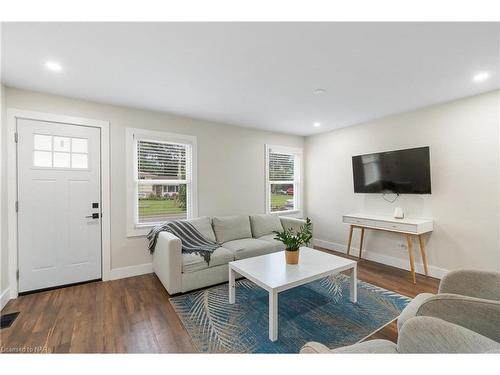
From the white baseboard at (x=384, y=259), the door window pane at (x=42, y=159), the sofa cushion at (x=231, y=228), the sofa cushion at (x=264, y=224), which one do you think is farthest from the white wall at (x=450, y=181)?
the door window pane at (x=42, y=159)

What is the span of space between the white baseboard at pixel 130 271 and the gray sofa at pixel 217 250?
16 centimetres

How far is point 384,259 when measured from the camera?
375cm

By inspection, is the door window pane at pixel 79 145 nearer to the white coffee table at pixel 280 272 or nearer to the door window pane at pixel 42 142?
the door window pane at pixel 42 142

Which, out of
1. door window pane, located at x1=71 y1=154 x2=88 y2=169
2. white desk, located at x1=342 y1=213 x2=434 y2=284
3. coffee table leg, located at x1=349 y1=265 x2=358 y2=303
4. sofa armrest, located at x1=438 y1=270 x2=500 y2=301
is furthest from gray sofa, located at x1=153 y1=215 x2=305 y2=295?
sofa armrest, located at x1=438 y1=270 x2=500 y2=301

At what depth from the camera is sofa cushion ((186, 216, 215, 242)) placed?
3.42 meters

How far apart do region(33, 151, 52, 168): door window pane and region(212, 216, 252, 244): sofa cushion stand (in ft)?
7.22

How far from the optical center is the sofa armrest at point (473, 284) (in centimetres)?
157

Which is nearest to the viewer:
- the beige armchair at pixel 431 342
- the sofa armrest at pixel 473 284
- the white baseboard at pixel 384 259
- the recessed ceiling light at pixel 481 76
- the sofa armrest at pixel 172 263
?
the beige armchair at pixel 431 342

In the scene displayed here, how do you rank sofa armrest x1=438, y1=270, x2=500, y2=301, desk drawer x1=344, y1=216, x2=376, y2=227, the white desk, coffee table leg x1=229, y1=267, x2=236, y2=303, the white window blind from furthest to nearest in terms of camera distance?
desk drawer x1=344, y1=216, x2=376, y2=227 < the white window blind < the white desk < coffee table leg x1=229, y1=267, x2=236, y2=303 < sofa armrest x1=438, y1=270, x2=500, y2=301

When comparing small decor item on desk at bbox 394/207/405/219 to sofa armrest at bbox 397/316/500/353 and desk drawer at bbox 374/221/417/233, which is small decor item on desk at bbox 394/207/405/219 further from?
sofa armrest at bbox 397/316/500/353

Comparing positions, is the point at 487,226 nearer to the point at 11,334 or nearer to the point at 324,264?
the point at 324,264

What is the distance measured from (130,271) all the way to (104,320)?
43.7 inches

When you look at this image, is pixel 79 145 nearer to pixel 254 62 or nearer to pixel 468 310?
pixel 254 62
